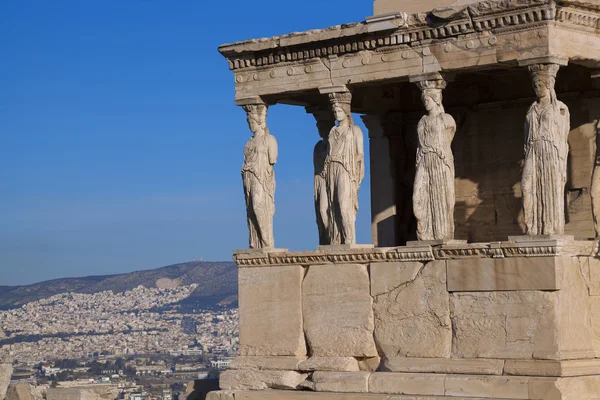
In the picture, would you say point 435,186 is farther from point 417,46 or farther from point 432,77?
point 417,46

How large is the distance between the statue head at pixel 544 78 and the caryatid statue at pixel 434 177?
1235 mm

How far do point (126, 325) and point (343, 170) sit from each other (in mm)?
41789

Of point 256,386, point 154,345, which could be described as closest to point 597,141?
point 256,386

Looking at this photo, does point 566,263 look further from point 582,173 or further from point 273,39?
point 273,39

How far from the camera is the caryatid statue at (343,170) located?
18938 mm

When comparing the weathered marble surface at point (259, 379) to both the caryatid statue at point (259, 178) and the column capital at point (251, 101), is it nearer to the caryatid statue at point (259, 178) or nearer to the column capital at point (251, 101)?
the caryatid statue at point (259, 178)

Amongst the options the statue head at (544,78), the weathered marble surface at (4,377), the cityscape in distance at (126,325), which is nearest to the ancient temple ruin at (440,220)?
the statue head at (544,78)

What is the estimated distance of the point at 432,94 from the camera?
60.1ft

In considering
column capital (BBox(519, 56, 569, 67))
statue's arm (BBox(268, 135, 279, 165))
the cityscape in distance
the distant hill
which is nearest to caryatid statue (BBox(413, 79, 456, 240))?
column capital (BBox(519, 56, 569, 67))

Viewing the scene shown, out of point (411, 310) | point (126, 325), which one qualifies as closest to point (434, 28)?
point (411, 310)

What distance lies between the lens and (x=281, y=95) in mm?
19875

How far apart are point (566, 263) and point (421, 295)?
1.82 meters

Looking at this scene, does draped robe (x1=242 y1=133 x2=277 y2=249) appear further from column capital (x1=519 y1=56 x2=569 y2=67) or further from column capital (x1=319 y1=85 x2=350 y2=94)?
column capital (x1=519 y1=56 x2=569 y2=67)

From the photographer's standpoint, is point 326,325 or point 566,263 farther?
point 326,325
